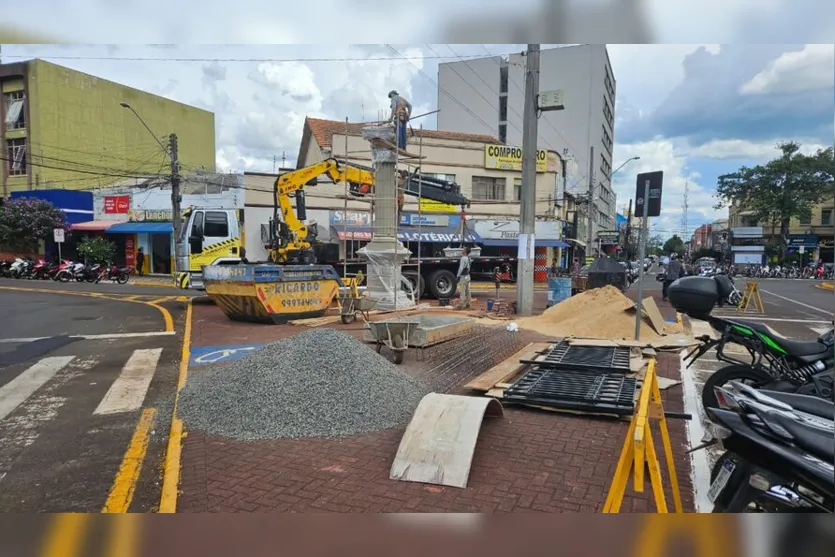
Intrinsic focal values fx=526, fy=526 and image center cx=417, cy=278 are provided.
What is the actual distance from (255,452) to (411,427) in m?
1.29

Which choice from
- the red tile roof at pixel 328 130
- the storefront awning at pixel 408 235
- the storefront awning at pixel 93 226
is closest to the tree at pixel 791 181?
the storefront awning at pixel 408 235

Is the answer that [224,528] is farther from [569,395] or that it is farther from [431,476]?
[569,395]

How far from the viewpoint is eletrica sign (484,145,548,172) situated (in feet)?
97.1

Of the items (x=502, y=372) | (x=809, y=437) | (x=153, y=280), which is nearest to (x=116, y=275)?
(x=153, y=280)

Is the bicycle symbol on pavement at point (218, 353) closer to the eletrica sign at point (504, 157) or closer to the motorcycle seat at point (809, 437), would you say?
the motorcycle seat at point (809, 437)

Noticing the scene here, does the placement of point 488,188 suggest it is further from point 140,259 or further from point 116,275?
point 116,275

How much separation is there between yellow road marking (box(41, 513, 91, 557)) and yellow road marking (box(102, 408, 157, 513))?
232 mm

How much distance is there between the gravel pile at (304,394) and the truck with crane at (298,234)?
8224 mm

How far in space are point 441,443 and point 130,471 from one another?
2422 millimetres

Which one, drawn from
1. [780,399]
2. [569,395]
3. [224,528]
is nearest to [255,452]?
[224,528]

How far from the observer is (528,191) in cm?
1262

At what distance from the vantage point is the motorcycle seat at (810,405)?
→ 278 cm

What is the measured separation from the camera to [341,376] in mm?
5273

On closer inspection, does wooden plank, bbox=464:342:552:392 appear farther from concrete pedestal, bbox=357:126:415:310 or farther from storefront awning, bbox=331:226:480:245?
storefront awning, bbox=331:226:480:245
